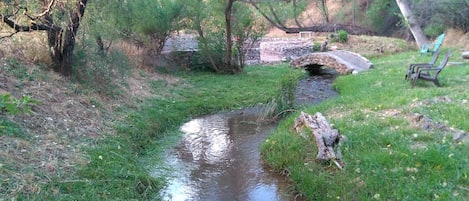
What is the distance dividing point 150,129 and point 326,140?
13.2ft

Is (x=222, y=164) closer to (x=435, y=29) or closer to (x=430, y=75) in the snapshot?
(x=430, y=75)

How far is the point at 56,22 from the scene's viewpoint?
9312mm

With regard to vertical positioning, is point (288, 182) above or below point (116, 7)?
below

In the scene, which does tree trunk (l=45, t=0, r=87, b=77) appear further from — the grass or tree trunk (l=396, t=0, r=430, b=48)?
tree trunk (l=396, t=0, r=430, b=48)

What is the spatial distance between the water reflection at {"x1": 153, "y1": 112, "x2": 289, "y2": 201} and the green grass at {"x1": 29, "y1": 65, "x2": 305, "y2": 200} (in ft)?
1.15

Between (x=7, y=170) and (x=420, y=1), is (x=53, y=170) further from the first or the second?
(x=420, y=1)

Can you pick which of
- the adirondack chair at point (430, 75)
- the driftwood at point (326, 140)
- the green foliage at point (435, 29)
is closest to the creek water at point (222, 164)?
the driftwood at point (326, 140)

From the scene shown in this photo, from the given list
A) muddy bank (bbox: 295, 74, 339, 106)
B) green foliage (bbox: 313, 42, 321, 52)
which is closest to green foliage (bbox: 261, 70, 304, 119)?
muddy bank (bbox: 295, 74, 339, 106)

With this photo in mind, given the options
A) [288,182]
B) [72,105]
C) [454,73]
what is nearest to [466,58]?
[454,73]

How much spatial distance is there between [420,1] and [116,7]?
56.3 feet

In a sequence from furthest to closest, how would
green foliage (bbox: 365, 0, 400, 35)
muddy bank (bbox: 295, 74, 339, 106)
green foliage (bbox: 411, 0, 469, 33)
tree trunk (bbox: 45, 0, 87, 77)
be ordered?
green foliage (bbox: 365, 0, 400, 35) < green foliage (bbox: 411, 0, 469, 33) < muddy bank (bbox: 295, 74, 339, 106) < tree trunk (bbox: 45, 0, 87, 77)

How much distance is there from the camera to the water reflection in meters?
6.62

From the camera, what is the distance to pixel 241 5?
57.0 ft

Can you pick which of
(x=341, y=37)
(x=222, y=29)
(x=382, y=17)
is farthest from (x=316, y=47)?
(x=382, y=17)
